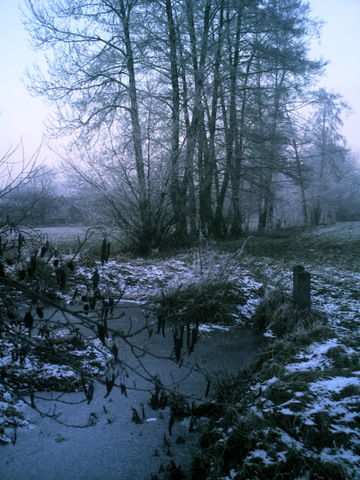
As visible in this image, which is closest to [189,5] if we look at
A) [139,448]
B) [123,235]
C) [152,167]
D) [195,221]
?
[152,167]

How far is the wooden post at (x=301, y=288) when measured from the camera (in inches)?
198

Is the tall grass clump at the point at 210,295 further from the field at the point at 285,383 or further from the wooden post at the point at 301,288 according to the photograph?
the wooden post at the point at 301,288

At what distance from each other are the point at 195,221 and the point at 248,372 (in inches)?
281

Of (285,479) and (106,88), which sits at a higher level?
(106,88)

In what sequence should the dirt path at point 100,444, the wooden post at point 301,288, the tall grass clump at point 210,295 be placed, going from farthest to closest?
the tall grass clump at point 210,295 → the wooden post at point 301,288 → the dirt path at point 100,444

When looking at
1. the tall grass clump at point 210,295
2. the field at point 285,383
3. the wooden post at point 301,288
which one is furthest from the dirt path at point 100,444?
the wooden post at point 301,288

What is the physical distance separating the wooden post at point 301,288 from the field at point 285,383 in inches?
7.0

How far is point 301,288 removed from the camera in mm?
5070

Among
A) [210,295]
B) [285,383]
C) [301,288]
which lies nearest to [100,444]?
[285,383]

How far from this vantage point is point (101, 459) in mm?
2584

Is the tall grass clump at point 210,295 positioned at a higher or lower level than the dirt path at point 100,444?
higher

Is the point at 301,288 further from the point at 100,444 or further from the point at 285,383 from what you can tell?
the point at 100,444

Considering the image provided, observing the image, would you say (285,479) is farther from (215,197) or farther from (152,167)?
(215,197)

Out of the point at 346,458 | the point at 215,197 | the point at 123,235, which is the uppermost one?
the point at 215,197
